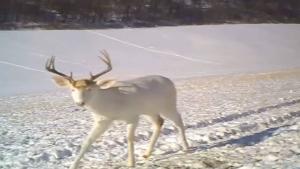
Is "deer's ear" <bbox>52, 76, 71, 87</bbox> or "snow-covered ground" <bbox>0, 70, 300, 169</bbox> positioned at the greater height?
"deer's ear" <bbox>52, 76, 71, 87</bbox>

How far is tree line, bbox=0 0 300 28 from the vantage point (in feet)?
103

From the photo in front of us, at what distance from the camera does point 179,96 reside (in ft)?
55.7

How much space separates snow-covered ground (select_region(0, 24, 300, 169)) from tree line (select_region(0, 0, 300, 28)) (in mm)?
2014

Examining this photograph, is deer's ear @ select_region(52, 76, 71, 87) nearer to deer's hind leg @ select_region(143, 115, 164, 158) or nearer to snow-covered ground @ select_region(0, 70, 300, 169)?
snow-covered ground @ select_region(0, 70, 300, 169)

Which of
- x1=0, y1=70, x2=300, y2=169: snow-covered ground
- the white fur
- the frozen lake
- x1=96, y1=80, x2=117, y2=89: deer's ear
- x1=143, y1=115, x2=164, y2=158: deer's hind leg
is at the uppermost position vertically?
x1=96, y1=80, x2=117, y2=89: deer's ear

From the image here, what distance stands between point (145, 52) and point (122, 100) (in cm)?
2089

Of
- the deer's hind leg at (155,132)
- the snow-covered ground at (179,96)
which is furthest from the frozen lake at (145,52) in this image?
the deer's hind leg at (155,132)

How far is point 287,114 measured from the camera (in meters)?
12.6

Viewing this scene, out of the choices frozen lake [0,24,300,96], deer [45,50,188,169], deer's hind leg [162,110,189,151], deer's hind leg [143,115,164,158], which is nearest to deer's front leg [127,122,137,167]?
deer [45,50,188,169]

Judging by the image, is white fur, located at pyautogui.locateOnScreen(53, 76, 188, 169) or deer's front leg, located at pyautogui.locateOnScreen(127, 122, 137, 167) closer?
white fur, located at pyautogui.locateOnScreen(53, 76, 188, 169)

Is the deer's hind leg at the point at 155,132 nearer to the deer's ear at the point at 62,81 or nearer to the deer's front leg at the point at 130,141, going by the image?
the deer's front leg at the point at 130,141

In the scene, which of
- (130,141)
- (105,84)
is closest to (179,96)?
(130,141)

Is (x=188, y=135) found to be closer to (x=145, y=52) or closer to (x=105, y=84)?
(x=105, y=84)

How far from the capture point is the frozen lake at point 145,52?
23859 mm
